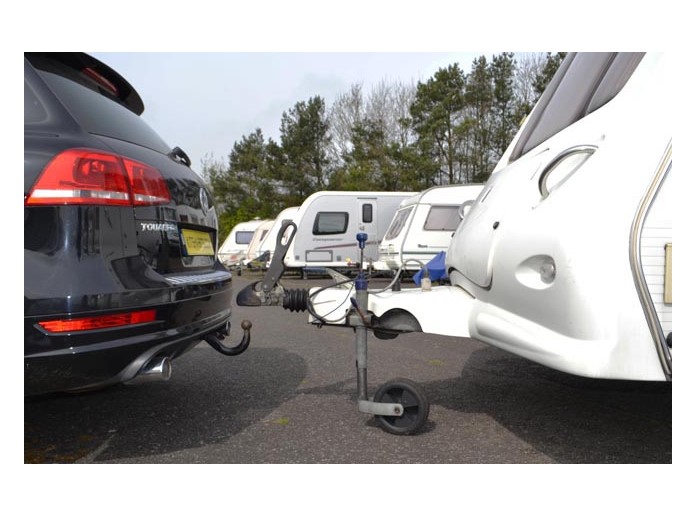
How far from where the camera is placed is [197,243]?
2.80 meters

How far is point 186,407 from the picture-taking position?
324 cm

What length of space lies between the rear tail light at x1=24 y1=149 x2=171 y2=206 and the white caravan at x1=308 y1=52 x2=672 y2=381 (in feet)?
5.23

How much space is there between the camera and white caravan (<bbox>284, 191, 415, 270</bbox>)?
14.9 meters

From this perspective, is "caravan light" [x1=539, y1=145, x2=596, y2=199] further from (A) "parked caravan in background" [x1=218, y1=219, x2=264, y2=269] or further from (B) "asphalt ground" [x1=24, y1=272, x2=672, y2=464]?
(A) "parked caravan in background" [x1=218, y1=219, x2=264, y2=269]

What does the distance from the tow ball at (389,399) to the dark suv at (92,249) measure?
80 centimetres

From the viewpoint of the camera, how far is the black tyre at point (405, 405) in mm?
2691

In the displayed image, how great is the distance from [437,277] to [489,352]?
4224 millimetres

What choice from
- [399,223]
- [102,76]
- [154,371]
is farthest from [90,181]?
[399,223]

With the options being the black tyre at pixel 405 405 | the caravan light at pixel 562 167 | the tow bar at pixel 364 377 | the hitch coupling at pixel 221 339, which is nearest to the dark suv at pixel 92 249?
the hitch coupling at pixel 221 339

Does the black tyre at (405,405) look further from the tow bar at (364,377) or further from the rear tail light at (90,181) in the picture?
the rear tail light at (90,181)

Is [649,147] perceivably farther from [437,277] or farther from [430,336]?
[437,277]

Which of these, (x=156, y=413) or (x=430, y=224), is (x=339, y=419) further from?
(x=430, y=224)

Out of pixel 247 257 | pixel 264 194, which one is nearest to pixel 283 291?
pixel 247 257

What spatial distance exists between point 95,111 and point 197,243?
2.62 ft
